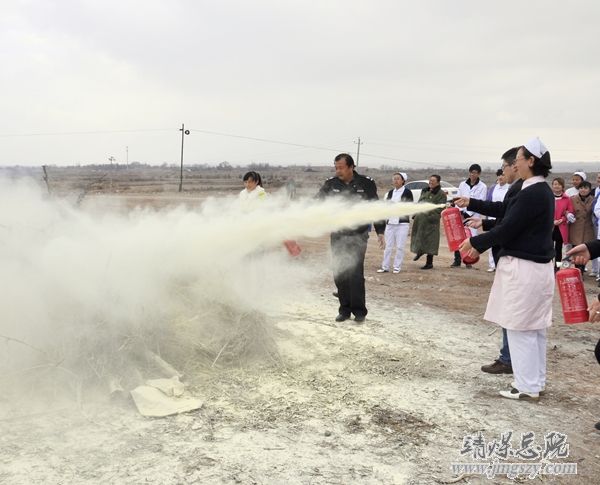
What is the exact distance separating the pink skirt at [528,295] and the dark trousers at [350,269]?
96.9 inches

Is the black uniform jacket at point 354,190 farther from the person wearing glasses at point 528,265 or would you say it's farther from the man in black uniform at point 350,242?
the person wearing glasses at point 528,265

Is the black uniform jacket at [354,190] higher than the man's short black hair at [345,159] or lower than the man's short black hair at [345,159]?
lower

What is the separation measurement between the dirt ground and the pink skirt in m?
0.76

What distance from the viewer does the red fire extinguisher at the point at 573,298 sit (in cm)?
455

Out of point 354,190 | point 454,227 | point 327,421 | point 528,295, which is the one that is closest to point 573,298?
point 528,295

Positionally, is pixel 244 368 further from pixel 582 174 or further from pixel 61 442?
pixel 582 174

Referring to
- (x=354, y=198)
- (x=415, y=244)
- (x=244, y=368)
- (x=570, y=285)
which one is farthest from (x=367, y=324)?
(x=415, y=244)

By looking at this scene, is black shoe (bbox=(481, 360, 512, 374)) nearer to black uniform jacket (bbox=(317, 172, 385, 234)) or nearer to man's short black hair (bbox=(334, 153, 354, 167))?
black uniform jacket (bbox=(317, 172, 385, 234))

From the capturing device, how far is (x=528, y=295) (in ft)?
14.8

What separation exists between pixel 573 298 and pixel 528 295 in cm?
47

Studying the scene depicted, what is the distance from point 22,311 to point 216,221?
7.18 ft

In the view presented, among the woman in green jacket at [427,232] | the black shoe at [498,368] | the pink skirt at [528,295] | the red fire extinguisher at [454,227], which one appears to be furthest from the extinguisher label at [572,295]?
the woman in green jacket at [427,232]

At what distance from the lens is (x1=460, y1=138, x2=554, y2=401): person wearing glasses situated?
14.8 ft

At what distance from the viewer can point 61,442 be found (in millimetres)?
3670
